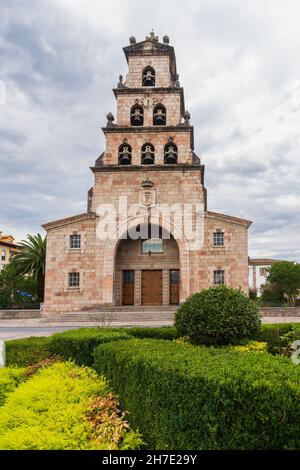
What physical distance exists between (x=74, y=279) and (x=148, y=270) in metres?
5.22

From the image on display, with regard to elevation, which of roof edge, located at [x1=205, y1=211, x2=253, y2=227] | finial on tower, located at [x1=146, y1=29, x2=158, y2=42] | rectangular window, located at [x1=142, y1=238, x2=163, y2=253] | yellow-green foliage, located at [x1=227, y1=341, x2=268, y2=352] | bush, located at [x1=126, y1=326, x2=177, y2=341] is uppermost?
finial on tower, located at [x1=146, y1=29, x2=158, y2=42]

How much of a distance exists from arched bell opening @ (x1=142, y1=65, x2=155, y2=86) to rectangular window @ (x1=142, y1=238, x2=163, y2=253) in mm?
11650

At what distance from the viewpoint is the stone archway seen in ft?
86.4

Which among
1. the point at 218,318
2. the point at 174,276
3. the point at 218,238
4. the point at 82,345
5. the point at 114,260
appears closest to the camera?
the point at 82,345

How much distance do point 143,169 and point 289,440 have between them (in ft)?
82.3

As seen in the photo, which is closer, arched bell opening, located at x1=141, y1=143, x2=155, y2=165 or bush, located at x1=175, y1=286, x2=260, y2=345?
bush, located at x1=175, y1=286, x2=260, y2=345

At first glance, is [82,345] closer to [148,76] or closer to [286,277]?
[148,76]

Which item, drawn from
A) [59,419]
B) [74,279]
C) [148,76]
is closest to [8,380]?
[59,419]

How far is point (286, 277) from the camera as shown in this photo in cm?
3966

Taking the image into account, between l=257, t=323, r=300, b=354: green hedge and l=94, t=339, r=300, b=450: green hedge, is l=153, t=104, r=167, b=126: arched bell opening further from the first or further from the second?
l=94, t=339, r=300, b=450: green hedge

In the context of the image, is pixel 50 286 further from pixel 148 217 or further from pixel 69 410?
pixel 69 410

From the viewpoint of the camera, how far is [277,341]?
1147cm

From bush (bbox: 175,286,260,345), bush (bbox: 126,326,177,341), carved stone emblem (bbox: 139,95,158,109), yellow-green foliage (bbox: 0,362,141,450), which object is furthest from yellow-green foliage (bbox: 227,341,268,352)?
carved stone emblem (bbox: 139,95,158,109)
